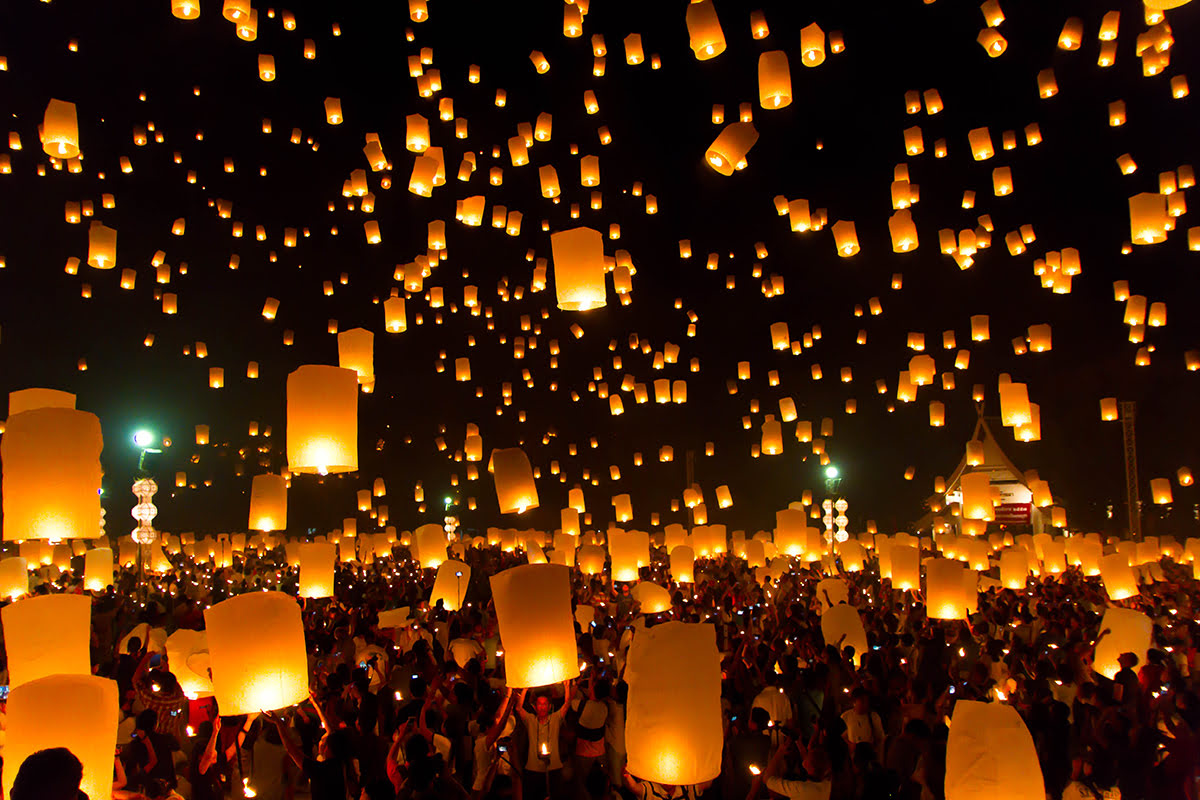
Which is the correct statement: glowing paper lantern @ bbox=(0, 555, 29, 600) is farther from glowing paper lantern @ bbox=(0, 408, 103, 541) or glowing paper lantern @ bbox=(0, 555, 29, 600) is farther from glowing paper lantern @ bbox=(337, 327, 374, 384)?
glowing paper lantern @ bbox=(0, 408, 103, 541)

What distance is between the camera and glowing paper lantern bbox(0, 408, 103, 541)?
4.39 meters

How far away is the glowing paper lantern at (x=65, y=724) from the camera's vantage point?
3213 millimetres

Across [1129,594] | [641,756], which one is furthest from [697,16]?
[1129,594]

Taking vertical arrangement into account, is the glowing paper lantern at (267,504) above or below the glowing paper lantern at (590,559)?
above

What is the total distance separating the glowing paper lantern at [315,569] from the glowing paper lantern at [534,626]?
16.9ft

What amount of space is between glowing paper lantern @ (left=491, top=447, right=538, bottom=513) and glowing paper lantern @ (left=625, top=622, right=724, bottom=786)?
10.0ft

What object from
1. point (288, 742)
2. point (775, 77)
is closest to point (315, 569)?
point (288, 742)

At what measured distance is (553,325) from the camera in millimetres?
24484

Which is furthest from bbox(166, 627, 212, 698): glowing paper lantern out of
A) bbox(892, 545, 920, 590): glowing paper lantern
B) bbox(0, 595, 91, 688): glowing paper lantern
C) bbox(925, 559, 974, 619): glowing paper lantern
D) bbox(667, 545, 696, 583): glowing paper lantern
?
bbox(892, 545, 920, 590): glowing paper lantern

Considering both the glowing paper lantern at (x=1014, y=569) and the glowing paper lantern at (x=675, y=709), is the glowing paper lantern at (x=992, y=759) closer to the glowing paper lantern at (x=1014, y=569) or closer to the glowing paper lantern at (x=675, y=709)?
the glowing paper lantern at (x=675, y=709)

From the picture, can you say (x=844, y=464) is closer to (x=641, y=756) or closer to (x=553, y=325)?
(x=553, y=325)

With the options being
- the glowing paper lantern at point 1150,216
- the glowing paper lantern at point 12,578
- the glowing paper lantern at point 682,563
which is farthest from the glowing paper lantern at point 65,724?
the glowing paper lantern at point 1150,216

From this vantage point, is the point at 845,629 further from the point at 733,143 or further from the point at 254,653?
the point at 254,653

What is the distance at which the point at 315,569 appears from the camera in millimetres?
8711
